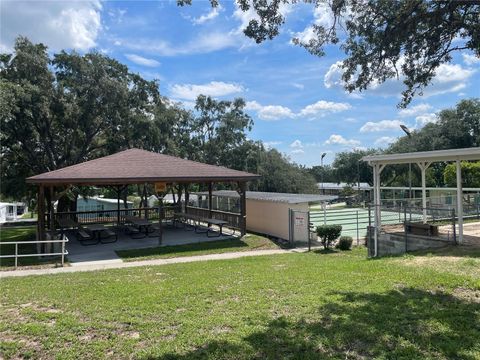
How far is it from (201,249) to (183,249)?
65cm

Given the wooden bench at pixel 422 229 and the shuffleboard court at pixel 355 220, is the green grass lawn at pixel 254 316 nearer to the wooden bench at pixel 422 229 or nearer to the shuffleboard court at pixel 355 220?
the wooden bench at pixel 422 229

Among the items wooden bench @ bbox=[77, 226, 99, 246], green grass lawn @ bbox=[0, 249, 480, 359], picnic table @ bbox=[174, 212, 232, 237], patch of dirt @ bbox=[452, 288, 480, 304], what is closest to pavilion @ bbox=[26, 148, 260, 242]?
picnic table @ bbox=[174, 212, 232, 237]

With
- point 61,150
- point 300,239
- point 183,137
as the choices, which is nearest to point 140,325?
point 300,239

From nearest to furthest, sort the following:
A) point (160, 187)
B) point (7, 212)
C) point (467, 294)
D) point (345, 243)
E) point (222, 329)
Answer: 1. point (222, 329)
2. point (467, 294)
3. point (345, 243)
4. point (160, 187)
5. point (7, 212)

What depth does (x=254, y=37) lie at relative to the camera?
278 inches

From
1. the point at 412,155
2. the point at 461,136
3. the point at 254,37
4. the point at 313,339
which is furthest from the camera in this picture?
the point at 461,136

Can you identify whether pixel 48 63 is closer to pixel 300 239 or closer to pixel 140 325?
pixel 300 239

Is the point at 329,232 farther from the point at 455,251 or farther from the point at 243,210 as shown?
the point at 455,251

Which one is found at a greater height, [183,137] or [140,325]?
[183,137]

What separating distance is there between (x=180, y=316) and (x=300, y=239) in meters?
12.2

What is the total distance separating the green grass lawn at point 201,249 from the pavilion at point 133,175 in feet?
3.39

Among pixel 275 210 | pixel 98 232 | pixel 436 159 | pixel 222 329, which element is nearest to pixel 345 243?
pixel 275 210

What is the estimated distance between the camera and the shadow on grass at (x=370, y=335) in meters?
4.25

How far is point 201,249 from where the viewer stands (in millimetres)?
14648
